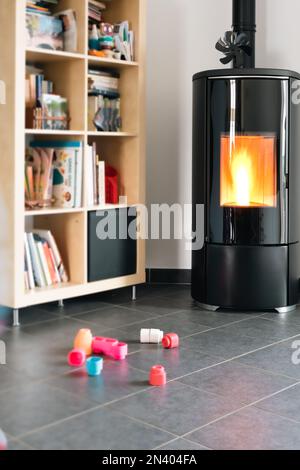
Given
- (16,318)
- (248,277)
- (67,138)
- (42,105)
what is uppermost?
(42,105)

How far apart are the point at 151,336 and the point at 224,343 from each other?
12.0 inches

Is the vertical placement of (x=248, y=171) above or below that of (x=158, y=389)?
above

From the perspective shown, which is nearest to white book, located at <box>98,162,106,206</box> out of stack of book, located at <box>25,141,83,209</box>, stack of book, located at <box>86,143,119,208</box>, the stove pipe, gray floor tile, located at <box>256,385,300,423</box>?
stack of book, located at <box>86,143,119,208</box>

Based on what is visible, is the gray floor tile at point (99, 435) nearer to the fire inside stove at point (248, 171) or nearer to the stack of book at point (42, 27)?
the fire inside stove at point (248, 171)

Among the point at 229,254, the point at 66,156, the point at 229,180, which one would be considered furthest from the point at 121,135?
the point at 229,254

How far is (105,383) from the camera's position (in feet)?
7.61

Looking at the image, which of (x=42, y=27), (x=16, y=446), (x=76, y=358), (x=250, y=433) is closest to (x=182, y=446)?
(x=250, y=433)

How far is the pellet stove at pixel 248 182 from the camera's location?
3.28 meters

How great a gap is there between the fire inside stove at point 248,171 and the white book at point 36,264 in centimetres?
93

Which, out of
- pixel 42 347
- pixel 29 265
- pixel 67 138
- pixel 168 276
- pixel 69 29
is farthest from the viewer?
pixel 168 276

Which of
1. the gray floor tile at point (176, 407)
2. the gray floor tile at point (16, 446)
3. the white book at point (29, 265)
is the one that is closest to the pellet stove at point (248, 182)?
the white book at point (29, 265)

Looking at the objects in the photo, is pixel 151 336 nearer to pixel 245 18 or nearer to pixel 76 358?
pixel 76 358
